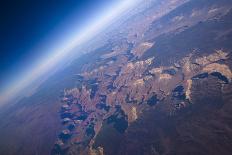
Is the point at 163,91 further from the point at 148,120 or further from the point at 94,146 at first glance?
the point at 94,146

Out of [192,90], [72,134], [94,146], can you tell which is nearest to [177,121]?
[192,90]

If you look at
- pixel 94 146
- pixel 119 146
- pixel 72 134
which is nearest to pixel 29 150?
pixel 72 134

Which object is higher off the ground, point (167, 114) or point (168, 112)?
point (168, 112)

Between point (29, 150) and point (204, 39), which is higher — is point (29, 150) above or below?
above

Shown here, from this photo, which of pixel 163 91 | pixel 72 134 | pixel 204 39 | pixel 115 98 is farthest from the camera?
pixel 204 39

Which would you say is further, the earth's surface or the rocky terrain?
the rocky terrain

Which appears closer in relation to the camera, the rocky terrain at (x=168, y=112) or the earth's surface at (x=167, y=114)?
the earth's surface at (x=167, y=114)

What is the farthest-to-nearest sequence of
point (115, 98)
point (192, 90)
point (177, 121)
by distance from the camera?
point (115, 98), point (192, 90), point (177, 121)

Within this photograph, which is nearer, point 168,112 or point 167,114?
point 167,114

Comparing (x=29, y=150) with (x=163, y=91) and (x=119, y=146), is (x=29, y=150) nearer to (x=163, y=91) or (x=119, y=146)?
(x=119, y=146)

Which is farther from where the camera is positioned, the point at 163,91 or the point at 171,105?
the point at 163,91
